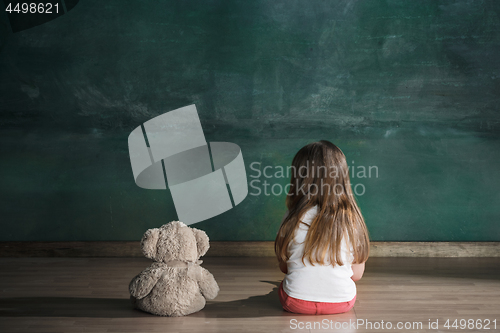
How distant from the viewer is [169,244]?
1.88 m

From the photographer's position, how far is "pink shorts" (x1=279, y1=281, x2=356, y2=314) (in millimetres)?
1790

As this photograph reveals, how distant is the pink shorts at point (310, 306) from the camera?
179 cm

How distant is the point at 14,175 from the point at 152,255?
4.94 feet

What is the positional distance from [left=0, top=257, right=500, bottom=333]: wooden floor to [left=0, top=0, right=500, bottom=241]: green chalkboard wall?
26 cm

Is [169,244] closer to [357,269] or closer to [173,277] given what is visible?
[173,277]

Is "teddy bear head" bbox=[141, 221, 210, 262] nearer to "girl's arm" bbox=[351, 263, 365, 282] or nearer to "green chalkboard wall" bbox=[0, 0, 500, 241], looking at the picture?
"girl's arm" bbox=[351, 263, 365, 282]

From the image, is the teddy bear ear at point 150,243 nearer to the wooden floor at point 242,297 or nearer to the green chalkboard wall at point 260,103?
the wooden floor at point 242,297

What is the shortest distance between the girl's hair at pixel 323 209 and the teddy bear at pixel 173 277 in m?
0.41

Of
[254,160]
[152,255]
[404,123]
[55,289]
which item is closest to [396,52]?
[404,123]

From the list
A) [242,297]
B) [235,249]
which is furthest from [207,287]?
[235,249]

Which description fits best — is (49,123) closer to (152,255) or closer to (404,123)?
(152,255)

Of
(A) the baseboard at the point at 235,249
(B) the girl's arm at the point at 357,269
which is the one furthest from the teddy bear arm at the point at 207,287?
(A) the baseboard at the point at 235,249

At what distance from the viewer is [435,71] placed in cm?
277

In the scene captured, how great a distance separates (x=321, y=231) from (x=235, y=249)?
1240mm
